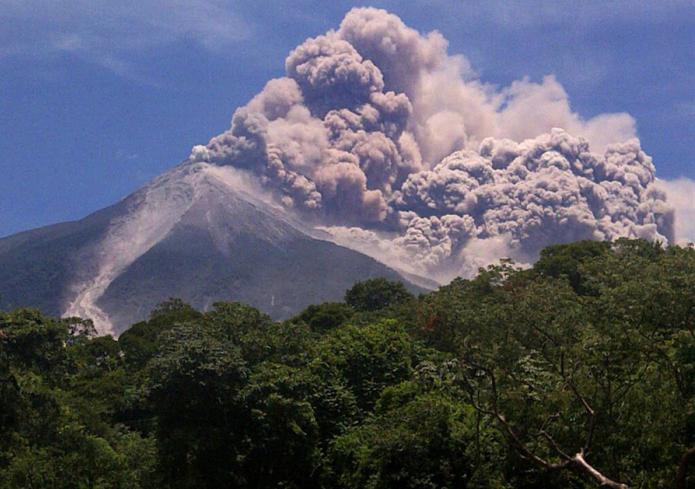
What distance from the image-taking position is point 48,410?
58.4ft

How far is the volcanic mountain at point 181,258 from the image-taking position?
144m

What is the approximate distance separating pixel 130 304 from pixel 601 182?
91.2 metres

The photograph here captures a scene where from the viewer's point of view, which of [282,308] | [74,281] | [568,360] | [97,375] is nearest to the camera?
[568,360]

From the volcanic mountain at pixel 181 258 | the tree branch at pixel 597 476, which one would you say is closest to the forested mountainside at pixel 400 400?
the tree branch at pixel 597 476

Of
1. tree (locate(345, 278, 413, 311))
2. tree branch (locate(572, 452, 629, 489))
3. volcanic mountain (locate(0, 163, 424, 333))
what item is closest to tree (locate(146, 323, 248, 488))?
tree branch (locate(572, 452, 629, 489))

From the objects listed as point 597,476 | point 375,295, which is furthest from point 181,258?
point 597,476

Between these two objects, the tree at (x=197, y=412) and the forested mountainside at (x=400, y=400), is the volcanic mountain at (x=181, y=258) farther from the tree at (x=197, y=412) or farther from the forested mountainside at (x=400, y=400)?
the tree at (x=197, y=412)

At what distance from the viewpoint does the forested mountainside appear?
13844 millimetres

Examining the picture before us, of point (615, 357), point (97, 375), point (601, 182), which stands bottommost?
point (97, 375)

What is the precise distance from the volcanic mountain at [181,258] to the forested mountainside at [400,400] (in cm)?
11185

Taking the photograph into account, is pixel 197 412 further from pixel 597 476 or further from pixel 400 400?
pixel 597 476

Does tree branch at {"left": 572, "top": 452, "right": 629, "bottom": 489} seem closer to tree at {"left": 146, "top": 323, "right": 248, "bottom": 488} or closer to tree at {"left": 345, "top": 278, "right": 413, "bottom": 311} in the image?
tree at {"left": 146, "top": 323, "right": 248, "bottom": 488}

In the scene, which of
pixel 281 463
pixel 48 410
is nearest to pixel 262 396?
pixel 281 463

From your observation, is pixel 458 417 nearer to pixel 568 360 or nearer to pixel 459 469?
pixel 459 469
